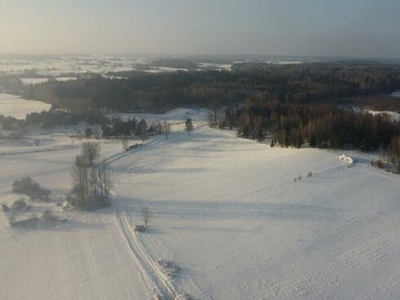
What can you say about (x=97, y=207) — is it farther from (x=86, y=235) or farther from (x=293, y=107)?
(x=293, y=107)

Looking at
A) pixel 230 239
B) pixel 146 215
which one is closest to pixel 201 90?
pixel 146 215

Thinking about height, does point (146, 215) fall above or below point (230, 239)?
above

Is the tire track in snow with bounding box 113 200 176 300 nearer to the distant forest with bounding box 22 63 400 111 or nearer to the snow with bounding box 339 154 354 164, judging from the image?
the snow with bounding box 339 154 354 164

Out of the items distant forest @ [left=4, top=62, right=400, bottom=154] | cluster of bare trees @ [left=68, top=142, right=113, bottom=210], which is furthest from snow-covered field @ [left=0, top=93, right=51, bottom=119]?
cluster of bare trees @ [left=68, top=142, right=113, bottom=210]

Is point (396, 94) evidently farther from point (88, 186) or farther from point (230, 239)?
point (230, 239)

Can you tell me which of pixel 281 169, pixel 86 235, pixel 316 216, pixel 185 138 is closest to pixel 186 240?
pixel 86 235

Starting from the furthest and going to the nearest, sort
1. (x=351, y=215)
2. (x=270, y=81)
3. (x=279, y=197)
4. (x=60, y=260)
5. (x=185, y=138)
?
(x=270, y=81) → (x=185, y=138) → (x=279, y=197) → (x=351, y=215) → (x=60, y=260)
